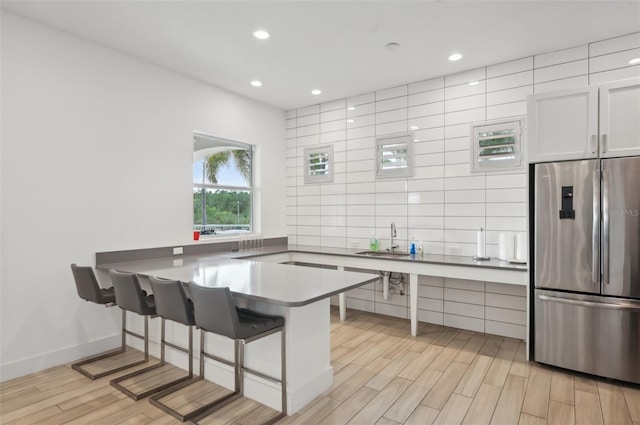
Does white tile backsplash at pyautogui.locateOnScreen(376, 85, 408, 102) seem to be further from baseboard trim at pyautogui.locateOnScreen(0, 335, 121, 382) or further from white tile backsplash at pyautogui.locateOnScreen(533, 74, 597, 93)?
baseboard trim at pyautogui.locateOnScreen(0, 335, 121, 382)

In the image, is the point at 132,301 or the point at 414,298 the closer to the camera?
the point at 132,301

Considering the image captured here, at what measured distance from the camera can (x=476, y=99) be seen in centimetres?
372

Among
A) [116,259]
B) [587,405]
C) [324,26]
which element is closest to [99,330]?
[116,259]

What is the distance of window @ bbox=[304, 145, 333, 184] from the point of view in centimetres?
482

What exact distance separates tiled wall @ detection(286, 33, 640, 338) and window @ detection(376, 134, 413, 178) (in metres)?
0.08

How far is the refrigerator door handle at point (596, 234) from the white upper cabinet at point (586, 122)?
0.23 metres

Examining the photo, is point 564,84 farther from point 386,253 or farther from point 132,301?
point 132,301

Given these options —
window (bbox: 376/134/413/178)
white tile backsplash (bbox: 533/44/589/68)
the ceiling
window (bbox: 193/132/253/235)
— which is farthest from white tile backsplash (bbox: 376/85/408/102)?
window (bbox: 193/132/253/235)

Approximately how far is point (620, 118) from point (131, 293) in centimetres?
377

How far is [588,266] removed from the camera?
2.65m

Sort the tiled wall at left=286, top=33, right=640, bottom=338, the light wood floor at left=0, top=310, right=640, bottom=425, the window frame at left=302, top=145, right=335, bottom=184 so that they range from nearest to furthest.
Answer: the light wood floor at left=0, top=310, right=640, bottom=425
the tiled wall at left=286, top=33, right=640, bottom=338
the window frame at left=302, top=145, right=335, bottom=184

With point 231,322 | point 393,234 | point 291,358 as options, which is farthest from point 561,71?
point 231,322

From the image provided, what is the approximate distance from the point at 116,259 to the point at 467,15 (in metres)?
3.64

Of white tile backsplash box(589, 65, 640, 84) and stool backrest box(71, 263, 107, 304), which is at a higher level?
white tile backsplash box(589, 65, 640, 84)
